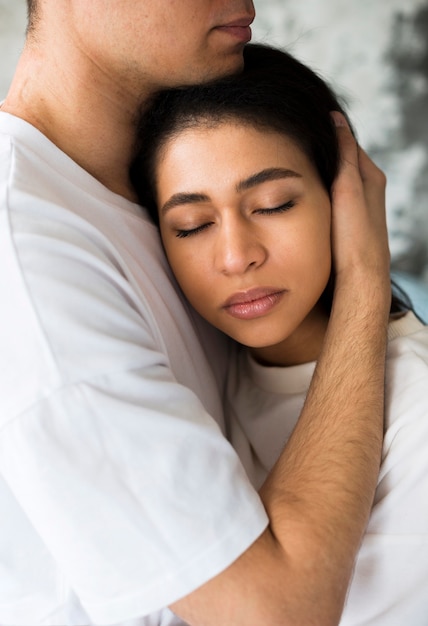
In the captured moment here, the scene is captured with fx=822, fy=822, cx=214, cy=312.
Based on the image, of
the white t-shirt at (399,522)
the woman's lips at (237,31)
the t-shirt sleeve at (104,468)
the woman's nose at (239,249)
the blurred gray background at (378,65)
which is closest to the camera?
the t-shirt sleeve at (104,468)

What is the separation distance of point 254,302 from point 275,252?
0.09 meters

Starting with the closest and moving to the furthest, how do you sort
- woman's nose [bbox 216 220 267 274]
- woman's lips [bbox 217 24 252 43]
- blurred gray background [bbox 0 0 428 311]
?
1. woman's nose [bbox 216 220 267 274]
2. woman's lips [bbox 217 24 252 43]
3. blurred gray background [bbox 0 0 428 311]

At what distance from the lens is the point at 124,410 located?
0.94 metres

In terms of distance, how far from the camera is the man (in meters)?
0.93

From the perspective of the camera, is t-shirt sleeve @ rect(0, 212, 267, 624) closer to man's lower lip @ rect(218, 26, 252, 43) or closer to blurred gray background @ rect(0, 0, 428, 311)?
man's lower lip @ rect(218, 26, 252, 43)

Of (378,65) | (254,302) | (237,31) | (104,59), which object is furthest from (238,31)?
(378,65)

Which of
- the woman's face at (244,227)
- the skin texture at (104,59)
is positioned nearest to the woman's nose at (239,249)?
the woman's face at (244,227)

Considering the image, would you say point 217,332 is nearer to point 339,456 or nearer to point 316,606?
point 339,456

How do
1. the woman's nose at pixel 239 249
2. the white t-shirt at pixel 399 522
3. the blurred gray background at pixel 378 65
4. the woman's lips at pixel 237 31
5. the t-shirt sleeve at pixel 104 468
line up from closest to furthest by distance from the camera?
the t-shirt sleeve at pixel 104 468
the white t-shirt at pixel 399 522
the woman's nose at pixel 239 249
the woman's lips at pixel 237 31
the blurred gray background at pixel 378 65

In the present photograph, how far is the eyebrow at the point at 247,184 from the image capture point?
1.28 metres

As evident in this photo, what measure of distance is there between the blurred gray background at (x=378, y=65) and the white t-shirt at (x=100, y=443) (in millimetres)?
2099

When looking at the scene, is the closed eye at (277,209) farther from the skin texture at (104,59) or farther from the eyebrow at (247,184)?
the skin texture at (104,59)

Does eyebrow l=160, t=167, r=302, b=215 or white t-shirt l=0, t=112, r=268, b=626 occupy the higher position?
eyebrow l=160, t=167, r=302, b=215

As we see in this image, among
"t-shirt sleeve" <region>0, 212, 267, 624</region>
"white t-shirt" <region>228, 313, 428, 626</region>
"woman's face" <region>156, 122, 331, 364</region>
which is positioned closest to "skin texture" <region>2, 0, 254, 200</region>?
"woman's face" <region>156, 122, 331, 364</region>
